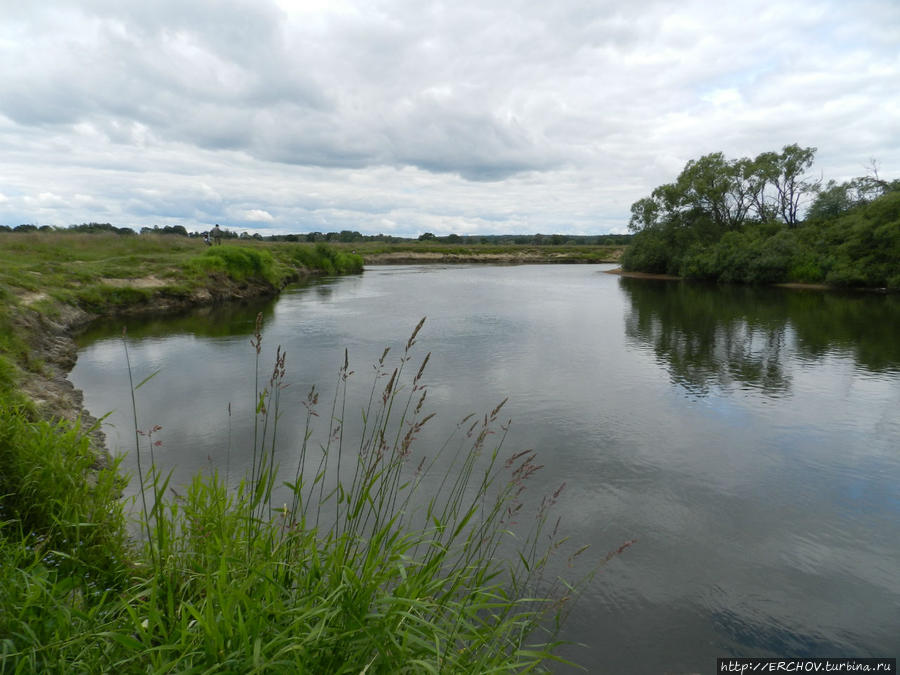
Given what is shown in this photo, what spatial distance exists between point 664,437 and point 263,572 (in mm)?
8781

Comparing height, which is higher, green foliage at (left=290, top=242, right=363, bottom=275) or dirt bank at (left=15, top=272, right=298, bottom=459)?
green foliage at (left=290, top=242, right=363, bottom=275)

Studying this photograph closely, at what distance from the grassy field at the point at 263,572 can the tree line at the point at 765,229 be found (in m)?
44.7

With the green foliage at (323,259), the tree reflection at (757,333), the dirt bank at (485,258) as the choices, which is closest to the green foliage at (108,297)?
the tree reflection at (757,333)

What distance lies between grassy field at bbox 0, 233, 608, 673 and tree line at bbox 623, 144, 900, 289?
44662mm

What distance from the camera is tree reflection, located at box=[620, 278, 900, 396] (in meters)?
14.9

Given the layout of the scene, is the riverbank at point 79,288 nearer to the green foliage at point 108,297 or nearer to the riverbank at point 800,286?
the green foliage at point 108,297

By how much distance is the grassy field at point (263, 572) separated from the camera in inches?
93.7

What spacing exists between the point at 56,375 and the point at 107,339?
6.95 meters

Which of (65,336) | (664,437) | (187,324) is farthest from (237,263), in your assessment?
(664,437)

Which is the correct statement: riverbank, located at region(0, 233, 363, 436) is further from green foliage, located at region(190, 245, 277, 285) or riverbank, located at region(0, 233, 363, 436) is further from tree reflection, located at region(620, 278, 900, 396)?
tree reflection, located at region(620, 278, 900, 396)

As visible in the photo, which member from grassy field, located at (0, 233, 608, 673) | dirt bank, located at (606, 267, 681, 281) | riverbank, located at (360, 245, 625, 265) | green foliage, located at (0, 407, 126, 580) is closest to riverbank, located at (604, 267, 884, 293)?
dirt bank, located at (606, 267, 681, 281)

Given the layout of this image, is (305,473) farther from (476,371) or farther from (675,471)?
(476,371)

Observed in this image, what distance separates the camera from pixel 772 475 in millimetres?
8234

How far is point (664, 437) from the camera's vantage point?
32.1 ft
